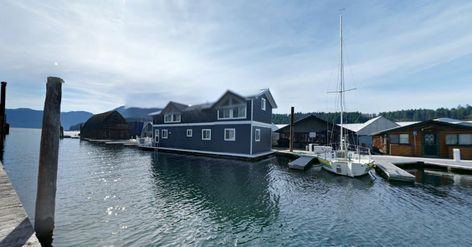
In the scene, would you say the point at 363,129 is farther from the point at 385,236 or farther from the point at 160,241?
the point at 160,241

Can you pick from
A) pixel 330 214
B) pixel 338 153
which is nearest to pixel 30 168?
pixel 330 214

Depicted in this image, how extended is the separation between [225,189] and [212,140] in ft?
44.3

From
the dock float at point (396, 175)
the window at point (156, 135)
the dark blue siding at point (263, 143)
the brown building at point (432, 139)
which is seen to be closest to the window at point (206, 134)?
the dark blue siding at point (263, 143)

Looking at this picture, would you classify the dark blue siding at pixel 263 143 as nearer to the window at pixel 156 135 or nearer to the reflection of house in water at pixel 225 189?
the reflection of house in water at pixel 225 189

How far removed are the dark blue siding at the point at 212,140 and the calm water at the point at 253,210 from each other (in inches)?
308

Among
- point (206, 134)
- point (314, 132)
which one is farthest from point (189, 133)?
point (314, 132)

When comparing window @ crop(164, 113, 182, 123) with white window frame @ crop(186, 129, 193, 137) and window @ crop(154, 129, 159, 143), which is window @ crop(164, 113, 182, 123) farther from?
window @ crop(154, 129, 159, 143)

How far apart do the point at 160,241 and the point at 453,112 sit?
4983 inches

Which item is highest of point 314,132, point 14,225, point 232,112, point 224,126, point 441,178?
point 232,112

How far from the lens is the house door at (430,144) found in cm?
2231

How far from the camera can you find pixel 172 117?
3048cm

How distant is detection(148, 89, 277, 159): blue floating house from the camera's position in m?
23.1

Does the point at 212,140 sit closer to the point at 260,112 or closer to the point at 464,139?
the point at 260,112

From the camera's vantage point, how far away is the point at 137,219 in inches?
318
